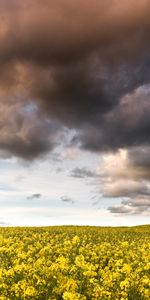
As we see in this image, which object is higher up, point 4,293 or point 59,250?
point 59,250

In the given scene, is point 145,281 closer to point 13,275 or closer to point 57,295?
point 57,295

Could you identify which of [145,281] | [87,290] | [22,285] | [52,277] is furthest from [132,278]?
[22,285]

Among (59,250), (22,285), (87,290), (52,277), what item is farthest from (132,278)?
(59,250)

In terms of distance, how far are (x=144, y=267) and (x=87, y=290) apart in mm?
4575

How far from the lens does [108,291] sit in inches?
671

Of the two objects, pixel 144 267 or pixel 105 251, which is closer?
pixel 144 267

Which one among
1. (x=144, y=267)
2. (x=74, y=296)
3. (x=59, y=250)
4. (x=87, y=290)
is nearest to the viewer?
(x=74, y=296)

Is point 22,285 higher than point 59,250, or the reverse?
point 59,250

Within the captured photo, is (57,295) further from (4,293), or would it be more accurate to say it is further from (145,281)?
(145,281)

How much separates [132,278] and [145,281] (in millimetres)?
745

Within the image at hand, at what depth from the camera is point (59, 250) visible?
28109 mm

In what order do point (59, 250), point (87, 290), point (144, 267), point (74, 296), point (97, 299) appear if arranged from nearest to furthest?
point (74, 296) → point (97, 299) → point (87, 290) → point (144, 267) → point (59, 250)

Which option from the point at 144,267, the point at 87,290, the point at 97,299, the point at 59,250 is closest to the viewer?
the point at 97,299

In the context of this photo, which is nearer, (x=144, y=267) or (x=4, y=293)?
(x=4, y=293)
